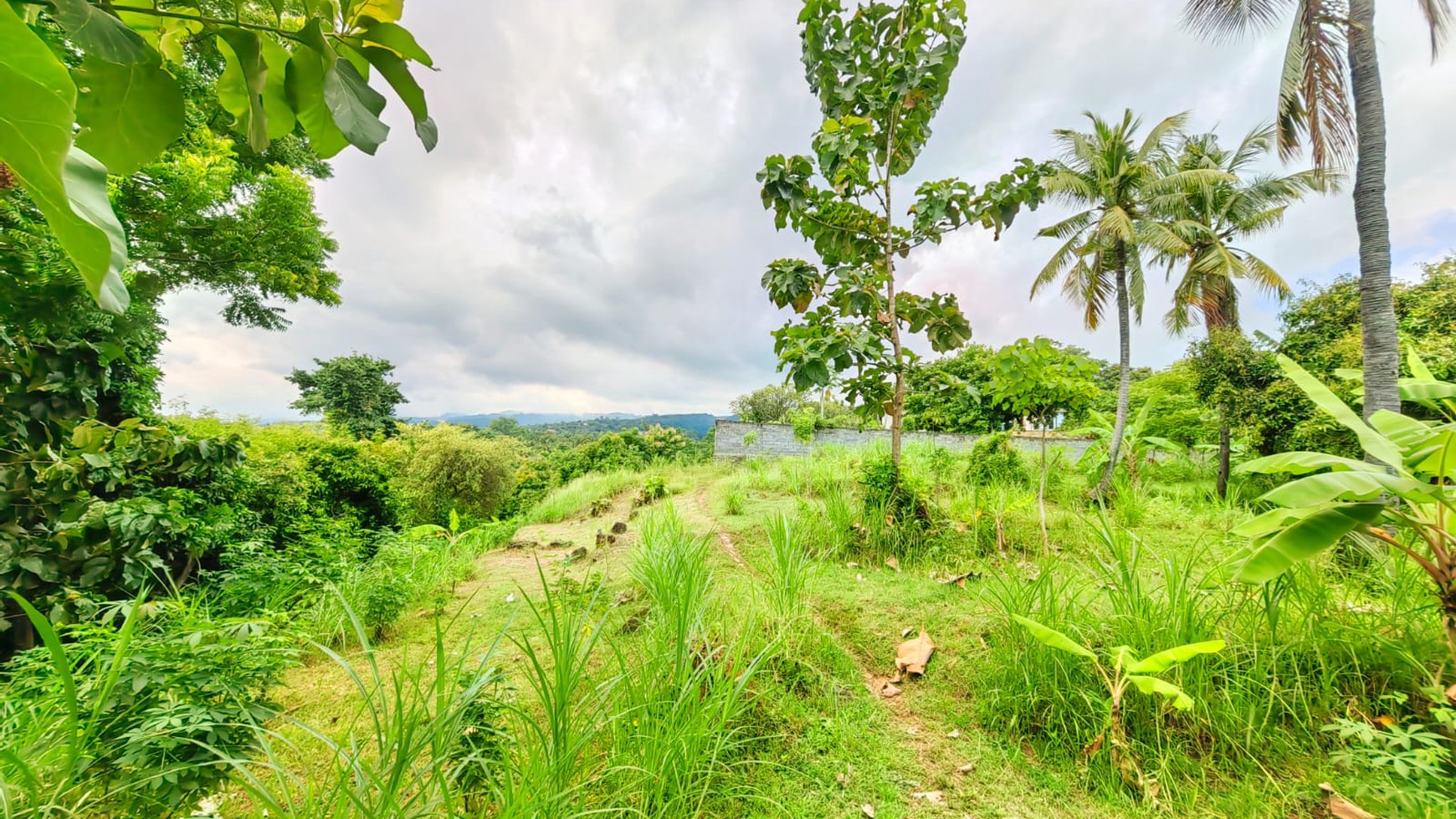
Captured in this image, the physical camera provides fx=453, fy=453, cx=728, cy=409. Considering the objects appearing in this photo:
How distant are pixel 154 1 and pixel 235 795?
2.08 meters

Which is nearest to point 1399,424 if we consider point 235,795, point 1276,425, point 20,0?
point 20,0

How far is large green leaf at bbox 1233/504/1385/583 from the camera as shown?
1666 millimetres

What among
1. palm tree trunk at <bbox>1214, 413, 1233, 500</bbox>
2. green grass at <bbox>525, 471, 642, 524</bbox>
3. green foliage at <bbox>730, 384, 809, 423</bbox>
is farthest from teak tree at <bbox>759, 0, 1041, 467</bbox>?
green foliage at <bbox>730, 384, 809, 423</bbox>

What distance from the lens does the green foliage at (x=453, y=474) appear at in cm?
891

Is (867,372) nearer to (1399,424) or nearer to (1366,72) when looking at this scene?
(1399,424)

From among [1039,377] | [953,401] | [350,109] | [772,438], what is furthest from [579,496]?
[350,109]

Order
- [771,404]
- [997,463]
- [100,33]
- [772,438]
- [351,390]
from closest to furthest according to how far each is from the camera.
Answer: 1. [100,33]
2. [997,463]
3. [772,438]
4. [351,390]
5. [771,404]

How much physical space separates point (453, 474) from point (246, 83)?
33.2 feet

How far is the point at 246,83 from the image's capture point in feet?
2.02

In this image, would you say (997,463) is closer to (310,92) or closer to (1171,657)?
(1171,657)

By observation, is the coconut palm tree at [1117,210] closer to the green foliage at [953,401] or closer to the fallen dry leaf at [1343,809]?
the green foliage at [953,401]

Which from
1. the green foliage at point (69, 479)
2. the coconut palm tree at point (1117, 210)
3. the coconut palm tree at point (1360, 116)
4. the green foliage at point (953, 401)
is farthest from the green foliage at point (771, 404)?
the green foliage at point (69, 479)

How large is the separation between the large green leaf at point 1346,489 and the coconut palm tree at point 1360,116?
311 centimetres

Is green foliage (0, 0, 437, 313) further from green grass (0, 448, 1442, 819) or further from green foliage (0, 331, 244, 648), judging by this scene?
green foliage (0, 331, 244, 648)
